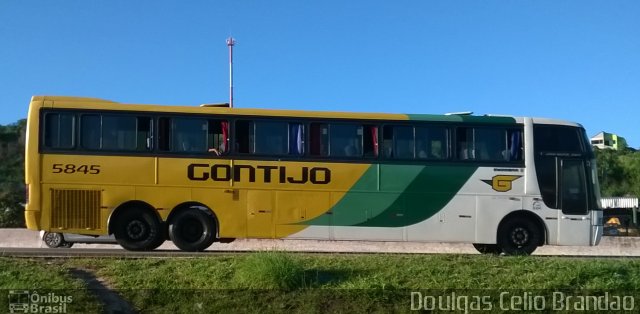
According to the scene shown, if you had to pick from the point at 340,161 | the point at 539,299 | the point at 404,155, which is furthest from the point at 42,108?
the point at 539,299

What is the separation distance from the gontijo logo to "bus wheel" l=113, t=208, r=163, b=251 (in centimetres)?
722

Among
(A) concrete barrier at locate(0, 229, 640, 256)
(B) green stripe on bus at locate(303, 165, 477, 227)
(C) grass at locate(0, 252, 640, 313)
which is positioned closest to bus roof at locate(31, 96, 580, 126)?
(B) green stripe on bus at locate(303, 165, 477, 227)

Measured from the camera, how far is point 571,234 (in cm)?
1409

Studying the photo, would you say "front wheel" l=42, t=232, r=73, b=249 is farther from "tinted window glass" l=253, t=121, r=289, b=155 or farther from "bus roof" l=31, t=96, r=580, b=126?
"tinted window glass" l=253, t=121, r=289, b=155

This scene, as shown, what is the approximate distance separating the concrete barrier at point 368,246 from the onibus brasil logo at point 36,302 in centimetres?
1050

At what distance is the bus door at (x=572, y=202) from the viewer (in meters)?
14.1

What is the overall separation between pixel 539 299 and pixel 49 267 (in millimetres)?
7022

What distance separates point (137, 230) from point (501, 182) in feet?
26.0

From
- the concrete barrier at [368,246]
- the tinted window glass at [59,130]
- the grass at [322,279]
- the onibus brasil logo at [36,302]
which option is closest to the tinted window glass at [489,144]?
the grass at [322,279]

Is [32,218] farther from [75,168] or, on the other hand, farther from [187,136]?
Answer: [187,136]

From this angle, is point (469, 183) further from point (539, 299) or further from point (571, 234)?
point (539, 299)

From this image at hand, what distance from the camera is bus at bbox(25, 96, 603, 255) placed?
13516 mm

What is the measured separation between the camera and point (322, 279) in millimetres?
8906

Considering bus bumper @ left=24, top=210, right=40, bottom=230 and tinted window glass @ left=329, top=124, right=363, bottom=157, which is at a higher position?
tinted window glass @ left=329, top=124, right=363, bottom=157
